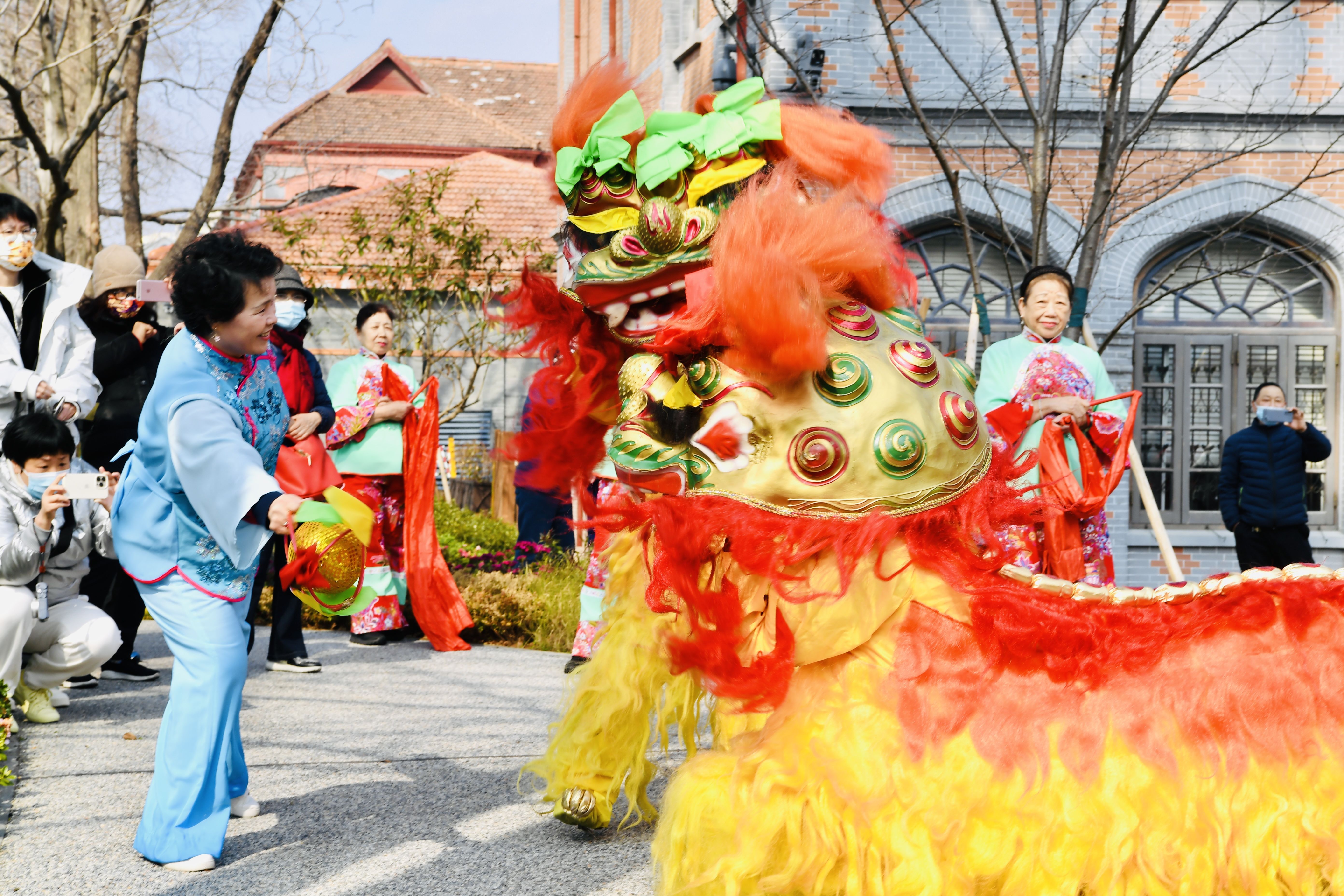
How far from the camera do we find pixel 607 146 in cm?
268

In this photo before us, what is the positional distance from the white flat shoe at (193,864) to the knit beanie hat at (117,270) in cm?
320

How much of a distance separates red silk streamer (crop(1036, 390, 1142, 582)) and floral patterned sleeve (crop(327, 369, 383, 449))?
11.6 feet

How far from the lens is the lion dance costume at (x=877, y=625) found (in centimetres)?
205

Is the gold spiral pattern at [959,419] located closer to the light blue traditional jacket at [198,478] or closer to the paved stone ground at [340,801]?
the paved stone ground at [340,801]

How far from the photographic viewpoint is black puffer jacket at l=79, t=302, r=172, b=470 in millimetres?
5262

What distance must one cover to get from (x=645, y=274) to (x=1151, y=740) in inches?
53.7

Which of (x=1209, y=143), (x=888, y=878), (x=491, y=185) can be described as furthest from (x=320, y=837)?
(x=491, y=185)

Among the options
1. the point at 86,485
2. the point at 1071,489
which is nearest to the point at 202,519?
the point at 86,485

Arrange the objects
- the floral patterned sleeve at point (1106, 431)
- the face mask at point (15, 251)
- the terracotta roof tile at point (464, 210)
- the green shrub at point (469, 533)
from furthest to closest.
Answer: the terracotta roof tile at point (464, 210) → the green shrub at point (469, 533) → the face mask at point (15, 251) → the floral patterned sleeve at point (1106, 431)

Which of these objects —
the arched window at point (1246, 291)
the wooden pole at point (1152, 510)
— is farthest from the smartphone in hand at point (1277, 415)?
the arched window at point (1246, 291)

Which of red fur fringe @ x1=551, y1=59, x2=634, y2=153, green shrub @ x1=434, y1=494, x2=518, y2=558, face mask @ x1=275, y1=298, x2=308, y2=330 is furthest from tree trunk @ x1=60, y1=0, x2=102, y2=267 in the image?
red fur fringe @ x1=551, y1=59, x2=634, y2=153

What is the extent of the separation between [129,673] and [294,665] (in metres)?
0.72

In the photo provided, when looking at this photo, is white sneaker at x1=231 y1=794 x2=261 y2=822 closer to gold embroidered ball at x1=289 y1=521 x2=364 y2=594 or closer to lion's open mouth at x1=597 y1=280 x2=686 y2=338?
gold embroidered ball at x1=289 y1=521 x2=364 y2=594

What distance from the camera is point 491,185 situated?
66.1 ft
